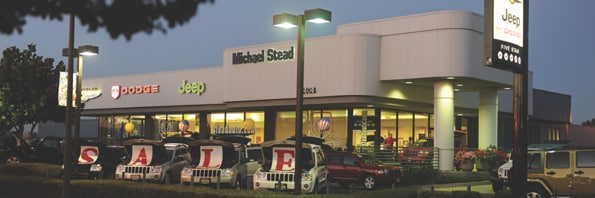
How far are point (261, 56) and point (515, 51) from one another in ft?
96.5

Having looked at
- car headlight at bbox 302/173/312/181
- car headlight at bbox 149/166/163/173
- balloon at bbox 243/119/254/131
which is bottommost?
car headlight at bbox 149/166/163/173

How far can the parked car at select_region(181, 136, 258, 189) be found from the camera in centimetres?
2280

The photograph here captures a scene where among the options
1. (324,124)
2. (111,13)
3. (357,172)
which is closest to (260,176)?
(357,172)

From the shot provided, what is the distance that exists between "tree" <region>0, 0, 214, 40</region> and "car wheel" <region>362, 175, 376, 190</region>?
20594 millimetres

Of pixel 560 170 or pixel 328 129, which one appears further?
pixel 328 129

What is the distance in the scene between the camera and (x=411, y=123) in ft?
144

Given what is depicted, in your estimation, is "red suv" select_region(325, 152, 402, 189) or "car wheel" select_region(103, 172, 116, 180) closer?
"red suv" select_region(325, 152, 402, 189)

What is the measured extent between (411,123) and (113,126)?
78.7ft

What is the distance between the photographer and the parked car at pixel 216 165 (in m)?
22.8

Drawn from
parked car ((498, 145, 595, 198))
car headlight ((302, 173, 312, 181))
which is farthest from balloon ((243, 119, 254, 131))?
parked car ((498, 145, 595, 198))

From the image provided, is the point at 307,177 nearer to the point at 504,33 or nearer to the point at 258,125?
the point at 504,33

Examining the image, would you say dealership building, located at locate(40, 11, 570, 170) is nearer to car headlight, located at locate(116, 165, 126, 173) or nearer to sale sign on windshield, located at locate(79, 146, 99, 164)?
sale sign on windshield, located at locate(79, 146, 99, 164)

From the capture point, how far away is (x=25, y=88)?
44219 millimetres

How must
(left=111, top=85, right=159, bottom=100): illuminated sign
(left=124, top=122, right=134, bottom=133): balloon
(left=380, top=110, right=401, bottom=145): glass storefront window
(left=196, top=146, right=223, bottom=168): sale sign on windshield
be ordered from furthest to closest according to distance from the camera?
1. (left=124, top=122, right=134, bottom=133): balloon
2. (left=111, top=85, right=159, bottom=100): illuminated sign
3. (left=380, top=110, right=401, bottom=145): glass storefront window
4. (left=196, top=146, right=223, bottom=168): sale sign on windshield
